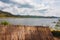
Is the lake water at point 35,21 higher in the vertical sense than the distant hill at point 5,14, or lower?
lower

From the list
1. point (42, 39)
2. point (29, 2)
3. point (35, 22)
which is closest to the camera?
point (42, 39)

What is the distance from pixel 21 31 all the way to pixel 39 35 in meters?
0.23

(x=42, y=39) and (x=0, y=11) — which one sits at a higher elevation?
(x=42, y=39)

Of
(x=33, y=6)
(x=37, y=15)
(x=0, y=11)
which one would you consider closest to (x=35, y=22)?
(x=37, y=15)

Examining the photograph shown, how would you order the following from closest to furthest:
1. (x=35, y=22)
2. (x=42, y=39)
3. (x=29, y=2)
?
1. (x=42, y=39)
2. (x=35, y=22)
3. (x=29, y=2)

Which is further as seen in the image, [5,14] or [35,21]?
[5,14]

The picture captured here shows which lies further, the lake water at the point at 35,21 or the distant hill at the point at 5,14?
the distant hill at the point at 5,14

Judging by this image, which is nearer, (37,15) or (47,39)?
(47,39)

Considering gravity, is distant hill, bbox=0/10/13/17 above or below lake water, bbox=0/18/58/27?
above

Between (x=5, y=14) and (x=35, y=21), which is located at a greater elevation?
(x=5, y=14)

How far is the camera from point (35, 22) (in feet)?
23.7

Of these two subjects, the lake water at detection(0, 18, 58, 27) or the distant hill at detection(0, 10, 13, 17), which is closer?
the lake water at detection(0, 18, 58, 27)

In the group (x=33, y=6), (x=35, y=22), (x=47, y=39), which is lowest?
(x=35, y=22)

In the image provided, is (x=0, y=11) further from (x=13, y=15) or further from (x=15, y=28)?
(x=15, y=28)
